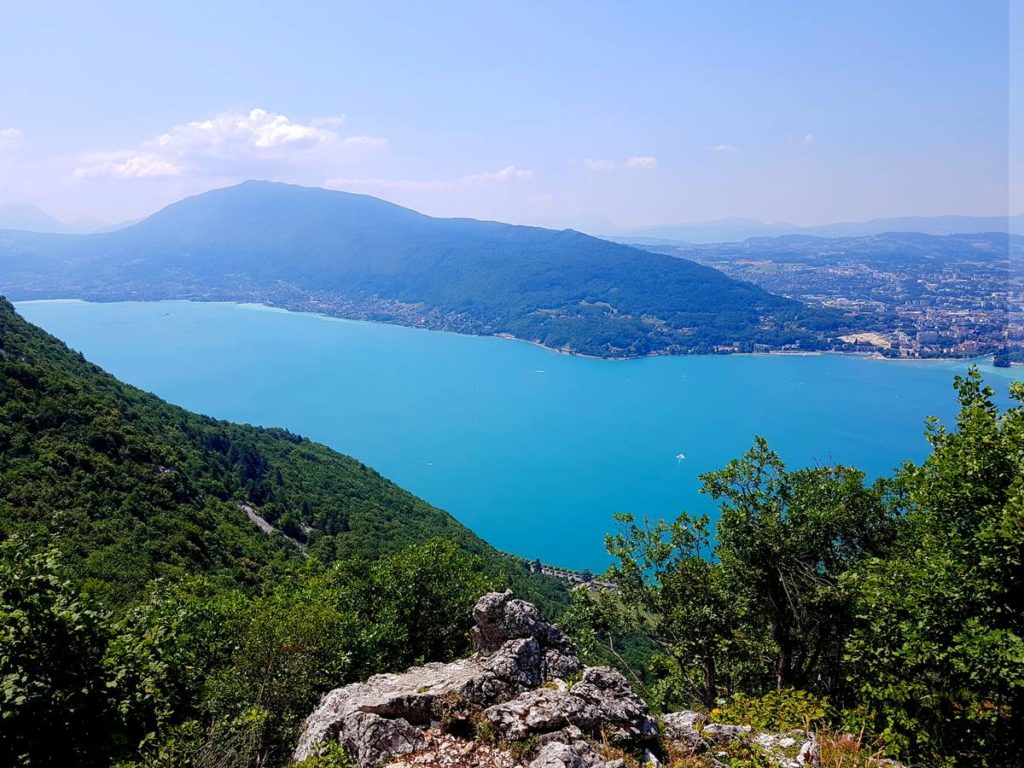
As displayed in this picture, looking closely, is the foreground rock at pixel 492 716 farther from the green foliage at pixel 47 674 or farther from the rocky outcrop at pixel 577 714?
the green foliage at pixel 47 674

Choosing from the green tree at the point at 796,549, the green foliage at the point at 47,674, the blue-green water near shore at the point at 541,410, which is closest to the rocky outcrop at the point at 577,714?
the green tree at the point at 796,549

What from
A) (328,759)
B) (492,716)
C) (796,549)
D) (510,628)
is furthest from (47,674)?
(796,549)

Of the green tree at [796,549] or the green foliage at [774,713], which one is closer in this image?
the green foliage at [774,713]

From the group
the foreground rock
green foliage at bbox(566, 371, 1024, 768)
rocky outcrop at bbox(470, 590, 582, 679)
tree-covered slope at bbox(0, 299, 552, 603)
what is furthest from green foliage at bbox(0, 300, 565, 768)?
green foliage at bbox(566, 371, 1024, 768)

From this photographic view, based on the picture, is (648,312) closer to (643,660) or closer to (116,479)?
(643,660)

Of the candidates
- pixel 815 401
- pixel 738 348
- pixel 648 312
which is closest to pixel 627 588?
pixel 815 401

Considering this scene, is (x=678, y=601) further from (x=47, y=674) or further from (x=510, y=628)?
(x=47, y=674)
